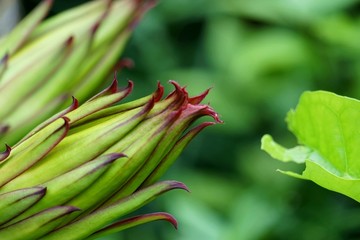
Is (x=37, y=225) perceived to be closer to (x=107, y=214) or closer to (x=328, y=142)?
(x=107, y=214)

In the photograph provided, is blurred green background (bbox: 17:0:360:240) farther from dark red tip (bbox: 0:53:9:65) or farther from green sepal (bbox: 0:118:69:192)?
green sepal (bbox: 0:118:69:192)

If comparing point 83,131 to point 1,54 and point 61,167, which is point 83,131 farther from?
point 1,54

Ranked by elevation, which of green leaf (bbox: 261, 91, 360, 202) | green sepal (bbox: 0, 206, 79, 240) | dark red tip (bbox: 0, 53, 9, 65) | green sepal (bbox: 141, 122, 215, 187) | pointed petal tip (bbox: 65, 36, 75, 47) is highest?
pointed petal tip (bbox: 65, 36, 75, 47)

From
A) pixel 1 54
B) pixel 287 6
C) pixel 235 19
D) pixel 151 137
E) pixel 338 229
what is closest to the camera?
pixel 151 137

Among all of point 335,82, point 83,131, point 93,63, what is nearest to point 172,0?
point 335,82

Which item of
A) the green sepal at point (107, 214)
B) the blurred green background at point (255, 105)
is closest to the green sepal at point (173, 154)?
the green sepal at point (107, 214)

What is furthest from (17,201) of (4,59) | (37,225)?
(4,59)

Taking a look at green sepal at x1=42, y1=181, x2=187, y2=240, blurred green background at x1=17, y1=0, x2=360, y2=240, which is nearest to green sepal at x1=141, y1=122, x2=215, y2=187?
green sepal at x1=42, y1=181, x2=187, y2=240
